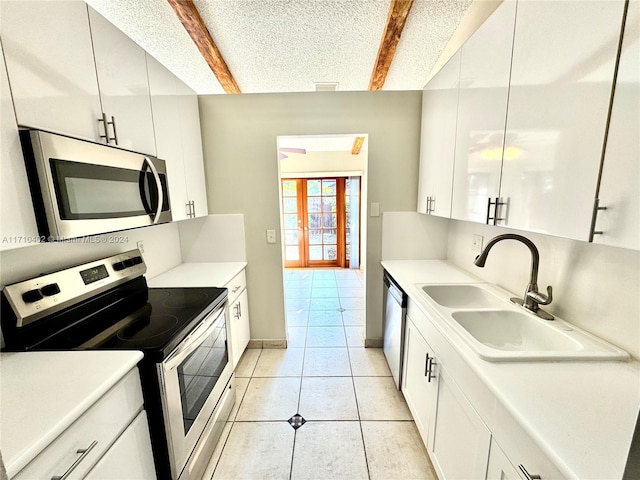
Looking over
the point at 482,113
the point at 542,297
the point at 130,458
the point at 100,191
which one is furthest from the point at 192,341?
the point at 482,113

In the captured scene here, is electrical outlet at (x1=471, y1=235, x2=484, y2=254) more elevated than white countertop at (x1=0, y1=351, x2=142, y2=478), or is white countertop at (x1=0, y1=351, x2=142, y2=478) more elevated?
electrical outlet at (x1=471, y1=235, x2=484, y2=254)

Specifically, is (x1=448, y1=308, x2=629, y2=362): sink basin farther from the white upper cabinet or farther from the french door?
the french door

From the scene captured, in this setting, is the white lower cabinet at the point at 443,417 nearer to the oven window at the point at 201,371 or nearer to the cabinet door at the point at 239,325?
the oven window at the point at 201,371

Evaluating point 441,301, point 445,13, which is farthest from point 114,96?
point 441,301

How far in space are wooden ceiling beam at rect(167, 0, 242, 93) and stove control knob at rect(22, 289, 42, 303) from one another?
1697 millimetres

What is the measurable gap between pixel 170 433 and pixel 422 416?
1303 mm

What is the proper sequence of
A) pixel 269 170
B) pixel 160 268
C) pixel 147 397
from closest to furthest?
pixel 147 397 < pixel 160 268 < pixel 269 170

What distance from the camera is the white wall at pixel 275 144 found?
2.28m

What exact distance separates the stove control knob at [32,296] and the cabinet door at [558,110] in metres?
2.03

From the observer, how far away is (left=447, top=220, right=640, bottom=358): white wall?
956mm

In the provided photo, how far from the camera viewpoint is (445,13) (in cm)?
172

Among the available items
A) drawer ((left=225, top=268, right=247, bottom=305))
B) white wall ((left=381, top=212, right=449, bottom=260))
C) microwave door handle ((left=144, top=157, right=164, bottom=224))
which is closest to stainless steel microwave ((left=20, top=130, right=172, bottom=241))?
microwave door handle ((left=144, top=157, right=164, bottom=224))

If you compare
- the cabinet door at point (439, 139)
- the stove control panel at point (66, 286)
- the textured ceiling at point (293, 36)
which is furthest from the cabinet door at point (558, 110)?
the stove control panel at point (66, 286)

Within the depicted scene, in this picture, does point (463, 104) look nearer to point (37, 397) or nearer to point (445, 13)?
point (445, 13)
